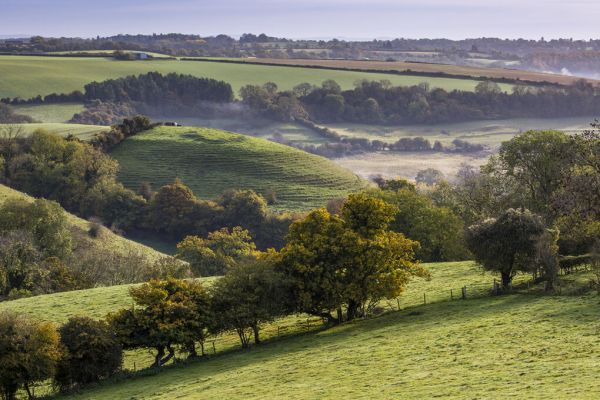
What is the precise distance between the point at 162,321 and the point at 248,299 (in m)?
5.45

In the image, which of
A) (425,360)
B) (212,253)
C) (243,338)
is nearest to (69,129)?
(212,253)

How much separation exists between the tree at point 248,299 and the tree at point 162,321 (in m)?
1.05

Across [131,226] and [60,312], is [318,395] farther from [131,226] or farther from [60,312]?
[131,226]

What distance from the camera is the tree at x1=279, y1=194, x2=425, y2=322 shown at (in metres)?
52.4

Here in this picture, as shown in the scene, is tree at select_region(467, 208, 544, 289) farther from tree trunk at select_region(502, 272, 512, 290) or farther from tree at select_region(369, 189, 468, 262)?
tree at select_region(369, 189, 468, 262)

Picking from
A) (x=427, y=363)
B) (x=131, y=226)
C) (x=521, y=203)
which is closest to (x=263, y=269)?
(x=427, y=363)

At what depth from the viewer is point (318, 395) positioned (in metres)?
36.8

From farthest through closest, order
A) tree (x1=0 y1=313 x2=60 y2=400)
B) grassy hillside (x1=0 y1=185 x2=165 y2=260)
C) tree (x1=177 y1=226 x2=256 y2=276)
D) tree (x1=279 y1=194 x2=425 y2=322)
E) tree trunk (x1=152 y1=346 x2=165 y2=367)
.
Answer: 1. grassy hillside (x1=0 y1=185 x2=165 y2=260)
2. tree (x1=177 y1=226 x2=256 y2=276)
3. tree (x1=279 y1=194 x2=425 y2=322)
4. tree trunk (x1=152 y1=346 x2=165 y2=367)
5. tree (x1=0 y1=313 x2=60 y2=400)

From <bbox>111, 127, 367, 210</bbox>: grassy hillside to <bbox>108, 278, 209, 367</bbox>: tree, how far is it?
287 ft

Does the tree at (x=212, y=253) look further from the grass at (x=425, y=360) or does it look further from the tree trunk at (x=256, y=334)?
the tree trunk at (x=256, y=334)

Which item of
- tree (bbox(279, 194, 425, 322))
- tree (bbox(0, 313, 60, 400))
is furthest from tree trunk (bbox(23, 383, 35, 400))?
tree (bbox(279, 194, 425, 322))

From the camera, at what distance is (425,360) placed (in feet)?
133

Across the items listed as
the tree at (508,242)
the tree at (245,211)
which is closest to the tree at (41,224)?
the tree at (245,211)

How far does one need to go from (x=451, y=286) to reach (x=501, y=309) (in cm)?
1032
